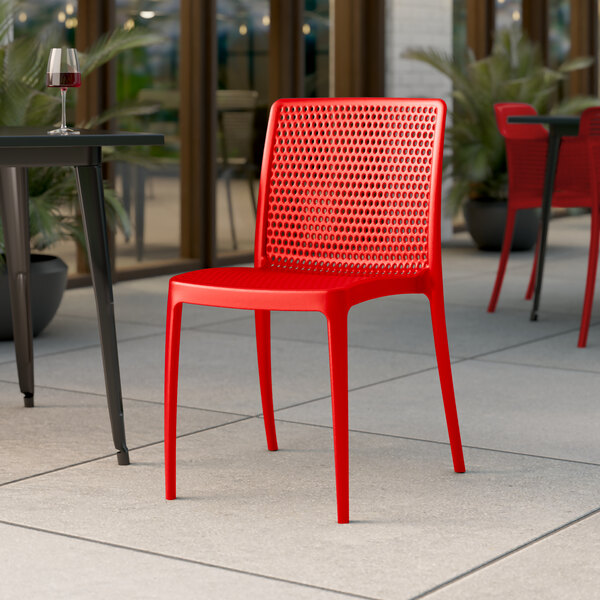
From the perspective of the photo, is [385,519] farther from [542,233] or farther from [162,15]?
[162,15]

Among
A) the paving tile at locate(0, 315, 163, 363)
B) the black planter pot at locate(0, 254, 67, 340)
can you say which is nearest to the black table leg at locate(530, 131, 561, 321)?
the paving tile at locate(0, 315, 163, 363)

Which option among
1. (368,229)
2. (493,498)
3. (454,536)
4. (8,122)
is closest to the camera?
(454,536)

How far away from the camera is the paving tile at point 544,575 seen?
224 cm

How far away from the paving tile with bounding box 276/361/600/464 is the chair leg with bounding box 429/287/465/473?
0.29 meters

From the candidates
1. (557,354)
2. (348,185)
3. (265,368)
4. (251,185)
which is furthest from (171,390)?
(251,185)

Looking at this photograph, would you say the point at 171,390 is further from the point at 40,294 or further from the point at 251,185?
the point at 251,185

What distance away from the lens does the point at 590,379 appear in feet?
13.8

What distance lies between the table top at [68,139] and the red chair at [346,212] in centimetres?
33

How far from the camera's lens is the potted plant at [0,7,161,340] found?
5.00 m

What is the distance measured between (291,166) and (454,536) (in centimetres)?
108

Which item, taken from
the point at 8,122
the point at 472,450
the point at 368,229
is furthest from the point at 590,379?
the point at 8,122

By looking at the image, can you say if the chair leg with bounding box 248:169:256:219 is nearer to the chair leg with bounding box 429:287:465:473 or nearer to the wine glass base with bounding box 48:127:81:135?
the wine glass base with bounding box 48:127:81:135

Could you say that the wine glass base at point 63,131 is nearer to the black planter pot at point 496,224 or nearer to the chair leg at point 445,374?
the chair leg at point 445,374

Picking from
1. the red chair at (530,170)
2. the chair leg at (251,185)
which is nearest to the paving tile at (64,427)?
the red chair at (530,170)
